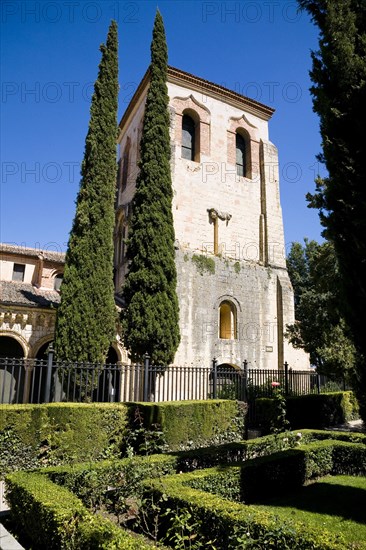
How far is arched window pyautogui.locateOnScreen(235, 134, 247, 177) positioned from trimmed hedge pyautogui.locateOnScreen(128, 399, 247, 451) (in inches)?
598

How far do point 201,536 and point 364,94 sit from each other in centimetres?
609

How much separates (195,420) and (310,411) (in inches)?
211

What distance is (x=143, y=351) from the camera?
48.3ft

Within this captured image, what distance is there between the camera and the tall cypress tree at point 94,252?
1418 cm

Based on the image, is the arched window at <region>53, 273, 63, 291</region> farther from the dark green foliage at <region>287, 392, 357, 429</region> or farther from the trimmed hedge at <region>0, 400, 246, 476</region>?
the dark green foliage at <region>287, 392, 357, 429</region>

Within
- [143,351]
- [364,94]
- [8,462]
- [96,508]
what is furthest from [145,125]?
[96,508]

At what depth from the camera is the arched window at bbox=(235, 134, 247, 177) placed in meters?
22.8

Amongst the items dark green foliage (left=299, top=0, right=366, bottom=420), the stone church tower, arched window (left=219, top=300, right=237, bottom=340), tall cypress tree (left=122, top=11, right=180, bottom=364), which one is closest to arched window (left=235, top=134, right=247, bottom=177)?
the stone church tower

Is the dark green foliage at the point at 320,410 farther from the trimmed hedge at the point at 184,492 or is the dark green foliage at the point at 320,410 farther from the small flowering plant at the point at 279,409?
the trimmed hedge at the point at 184,492

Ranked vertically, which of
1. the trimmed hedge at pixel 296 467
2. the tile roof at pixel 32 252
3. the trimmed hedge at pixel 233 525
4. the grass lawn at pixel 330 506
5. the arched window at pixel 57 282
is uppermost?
the tile roof at pixel 32 252

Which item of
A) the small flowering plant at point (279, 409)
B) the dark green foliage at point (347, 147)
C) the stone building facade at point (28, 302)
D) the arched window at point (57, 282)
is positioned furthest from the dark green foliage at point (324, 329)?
the arched window at point (57, 282)

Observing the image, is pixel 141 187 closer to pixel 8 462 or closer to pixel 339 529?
pixel 8 462

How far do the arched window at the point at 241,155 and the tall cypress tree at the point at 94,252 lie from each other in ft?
27.7

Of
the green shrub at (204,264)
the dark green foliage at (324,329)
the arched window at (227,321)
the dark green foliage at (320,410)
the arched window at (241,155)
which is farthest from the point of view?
the arched window at (241,155)
